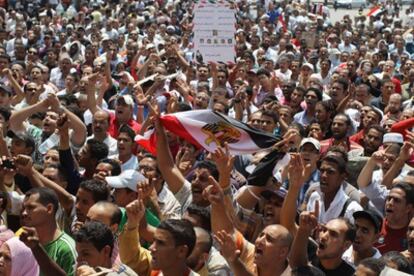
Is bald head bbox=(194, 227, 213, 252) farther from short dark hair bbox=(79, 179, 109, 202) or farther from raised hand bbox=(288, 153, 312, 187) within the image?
short dark hair bbox=(79, 179, 109, 202)

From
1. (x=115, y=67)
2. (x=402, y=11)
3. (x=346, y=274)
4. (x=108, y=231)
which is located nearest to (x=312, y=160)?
(x=346, y=274)

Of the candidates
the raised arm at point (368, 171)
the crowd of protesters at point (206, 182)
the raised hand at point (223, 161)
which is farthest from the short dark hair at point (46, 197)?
Answer: the raised arm at point (368, 171)

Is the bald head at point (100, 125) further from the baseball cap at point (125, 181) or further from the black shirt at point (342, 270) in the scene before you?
the black shirt at point (342, 270)

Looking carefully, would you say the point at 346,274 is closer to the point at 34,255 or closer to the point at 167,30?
the point at 34,255

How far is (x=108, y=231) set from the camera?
482 centimetres

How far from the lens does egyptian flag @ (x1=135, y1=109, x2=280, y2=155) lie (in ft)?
23.1

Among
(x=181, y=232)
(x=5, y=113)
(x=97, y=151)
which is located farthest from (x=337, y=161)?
(x=5, y=113)

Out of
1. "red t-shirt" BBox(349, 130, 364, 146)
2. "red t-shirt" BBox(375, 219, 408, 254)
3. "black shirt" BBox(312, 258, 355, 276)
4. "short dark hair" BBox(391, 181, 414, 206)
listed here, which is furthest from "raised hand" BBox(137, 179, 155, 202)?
"red t-shirt" BBox(349, 130, 364, 146)

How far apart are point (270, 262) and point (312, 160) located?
227 cm

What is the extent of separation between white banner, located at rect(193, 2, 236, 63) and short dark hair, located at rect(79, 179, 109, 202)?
16.4ft

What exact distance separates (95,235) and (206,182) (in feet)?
5.73

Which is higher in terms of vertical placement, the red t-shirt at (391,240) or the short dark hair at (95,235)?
the short dark hair at (95,235)

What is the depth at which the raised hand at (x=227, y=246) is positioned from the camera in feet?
15.4

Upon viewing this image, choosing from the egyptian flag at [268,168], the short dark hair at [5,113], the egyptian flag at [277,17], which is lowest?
the egyptian flag at [277,17]
